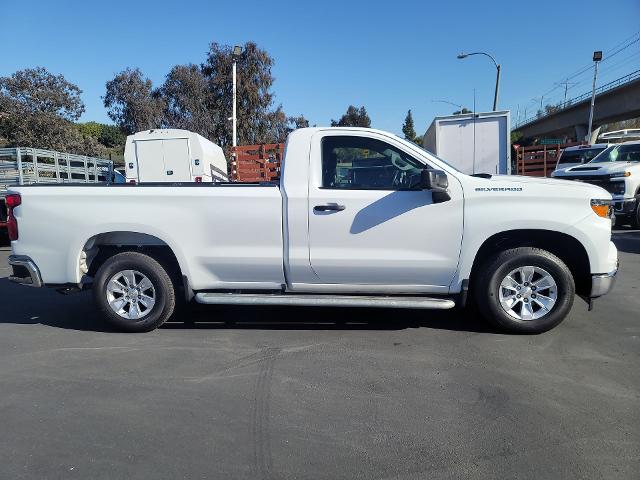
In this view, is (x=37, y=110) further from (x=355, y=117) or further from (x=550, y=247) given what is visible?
(x=355, y=117)

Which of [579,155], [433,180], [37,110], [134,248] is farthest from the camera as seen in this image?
[37,110]

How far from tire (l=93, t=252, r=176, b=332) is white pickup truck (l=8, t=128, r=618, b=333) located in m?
0.01

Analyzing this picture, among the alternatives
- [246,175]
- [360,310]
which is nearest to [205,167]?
[246,175]

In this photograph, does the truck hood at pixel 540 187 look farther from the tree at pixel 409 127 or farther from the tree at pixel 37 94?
the tree at pixel 409 127

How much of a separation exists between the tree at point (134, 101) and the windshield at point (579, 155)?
81.6 ft

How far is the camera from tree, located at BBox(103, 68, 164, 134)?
31984 mm

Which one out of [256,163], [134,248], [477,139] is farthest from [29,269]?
[256,163]

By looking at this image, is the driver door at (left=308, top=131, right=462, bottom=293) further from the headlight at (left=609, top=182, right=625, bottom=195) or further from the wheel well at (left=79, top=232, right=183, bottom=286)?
the headlight at (left=609, top=182, right=625, bottom=195)

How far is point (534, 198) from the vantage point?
4.66 meters

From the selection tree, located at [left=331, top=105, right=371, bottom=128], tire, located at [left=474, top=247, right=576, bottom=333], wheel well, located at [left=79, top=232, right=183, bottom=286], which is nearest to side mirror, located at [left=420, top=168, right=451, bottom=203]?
tire, located at [left=474, top=247, right=576, bottom=333]

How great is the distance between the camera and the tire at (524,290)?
15.6ft

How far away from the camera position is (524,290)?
15.8 ft

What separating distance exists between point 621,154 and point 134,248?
14257 mm

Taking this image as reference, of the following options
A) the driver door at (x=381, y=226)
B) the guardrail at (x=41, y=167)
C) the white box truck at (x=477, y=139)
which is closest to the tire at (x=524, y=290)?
the driver door at (x=381, y=226)
